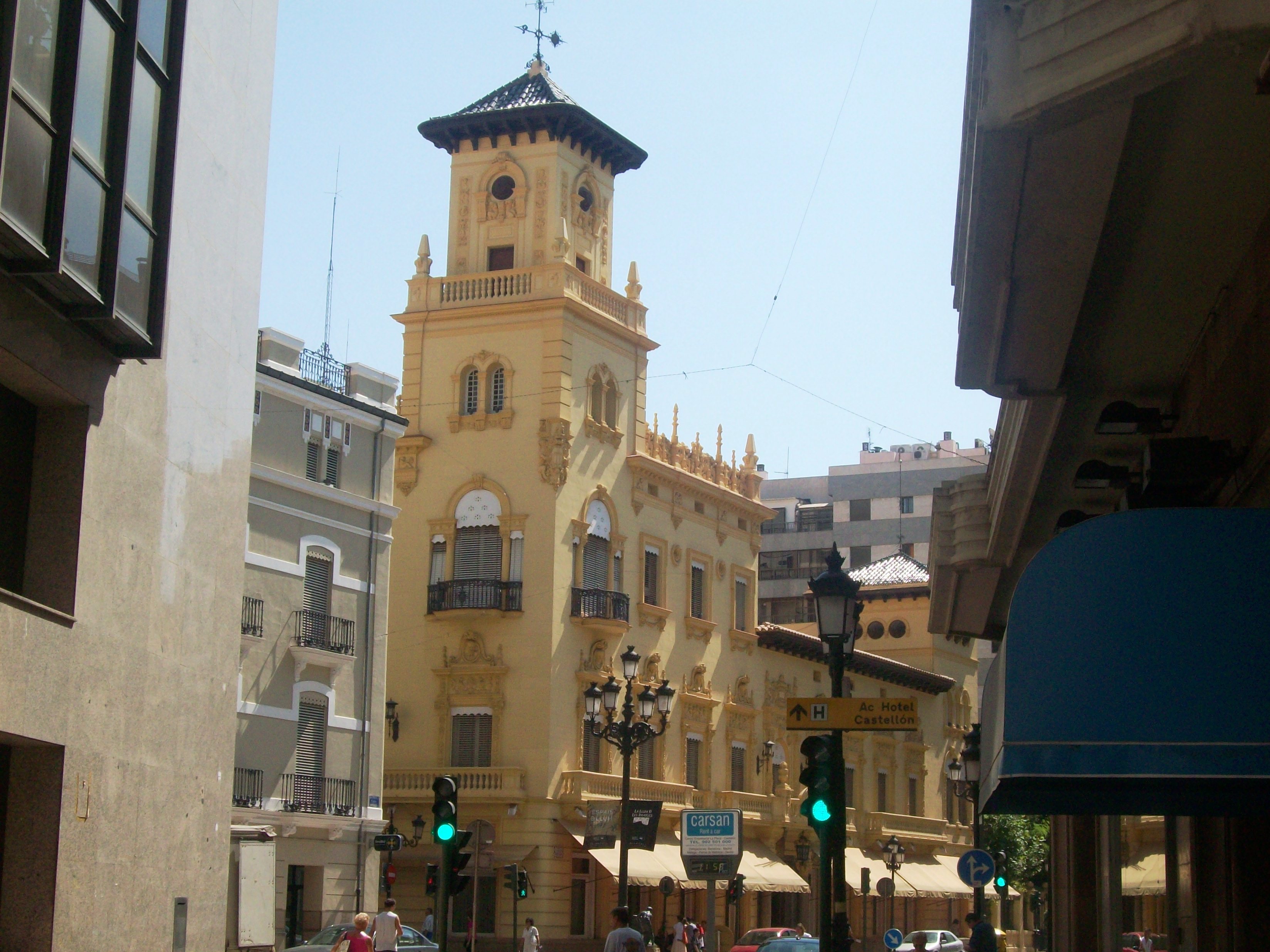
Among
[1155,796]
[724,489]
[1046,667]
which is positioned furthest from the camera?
[724,489]

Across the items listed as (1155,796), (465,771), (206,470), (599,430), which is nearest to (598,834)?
(465,771)

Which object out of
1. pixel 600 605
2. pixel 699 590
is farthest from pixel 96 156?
pixel 699 590

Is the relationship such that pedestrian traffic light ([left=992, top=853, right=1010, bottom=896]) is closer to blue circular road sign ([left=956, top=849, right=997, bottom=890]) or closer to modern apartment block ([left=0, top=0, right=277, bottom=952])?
blue circular road sign ([left=956, top=849, right=997, bottom=890])

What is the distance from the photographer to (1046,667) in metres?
7.47

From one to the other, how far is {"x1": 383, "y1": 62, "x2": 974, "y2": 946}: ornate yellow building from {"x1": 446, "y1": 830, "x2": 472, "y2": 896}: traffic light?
73.8 feet

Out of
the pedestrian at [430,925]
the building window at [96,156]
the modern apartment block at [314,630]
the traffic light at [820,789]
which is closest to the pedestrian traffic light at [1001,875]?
the pedestrian at [430,925]

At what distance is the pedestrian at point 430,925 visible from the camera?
3756 centimetres

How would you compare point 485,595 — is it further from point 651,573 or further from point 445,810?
point 445,810

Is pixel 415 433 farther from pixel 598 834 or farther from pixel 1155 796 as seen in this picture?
pixel 1155 796

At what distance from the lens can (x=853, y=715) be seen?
1441 centimetres

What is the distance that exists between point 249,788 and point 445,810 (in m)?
17.2

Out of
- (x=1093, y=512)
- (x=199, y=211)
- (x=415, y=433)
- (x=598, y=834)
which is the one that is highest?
(x=415, y=433)

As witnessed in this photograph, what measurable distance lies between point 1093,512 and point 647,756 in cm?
3339

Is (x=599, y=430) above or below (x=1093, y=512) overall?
above
